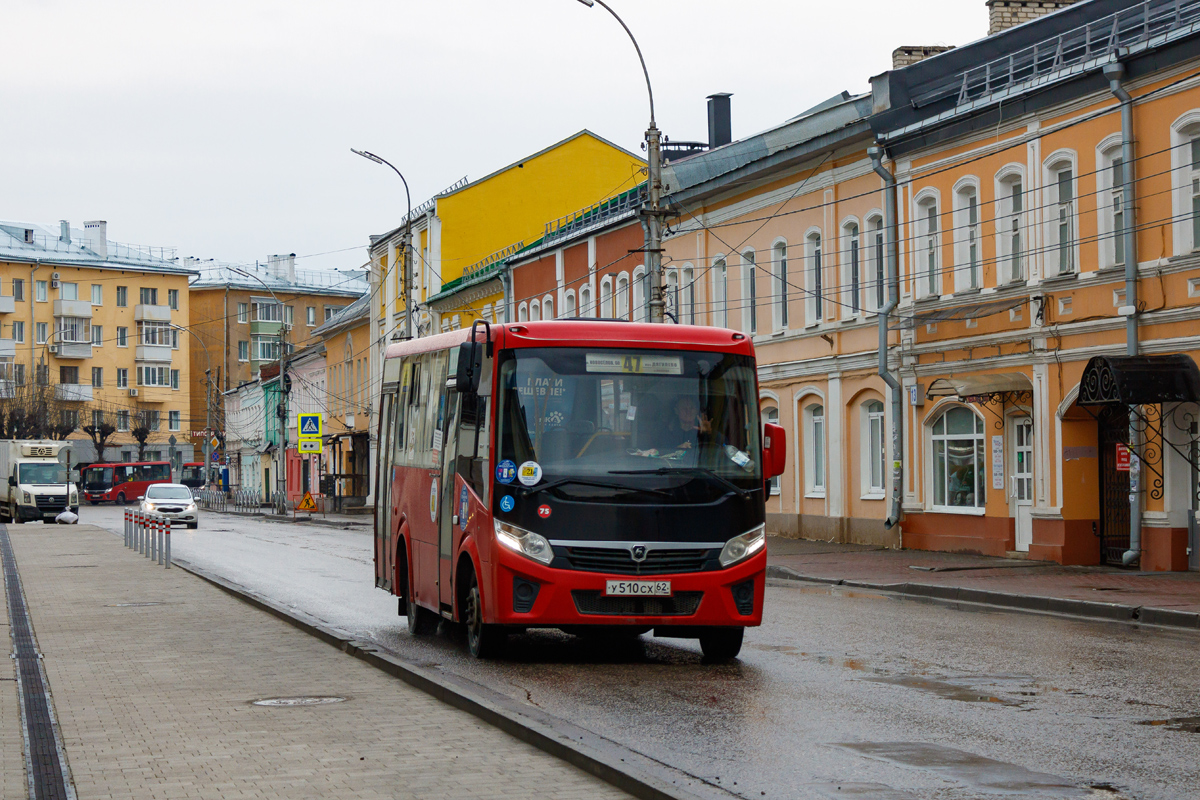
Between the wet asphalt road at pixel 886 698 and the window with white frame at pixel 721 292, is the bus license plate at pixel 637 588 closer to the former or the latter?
the wet asphalt road at pixel 886 698

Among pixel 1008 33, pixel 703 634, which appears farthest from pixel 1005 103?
pixel 703 634

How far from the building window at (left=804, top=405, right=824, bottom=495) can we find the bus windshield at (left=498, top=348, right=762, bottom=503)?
2060 cm

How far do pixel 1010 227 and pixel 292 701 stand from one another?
18698mm

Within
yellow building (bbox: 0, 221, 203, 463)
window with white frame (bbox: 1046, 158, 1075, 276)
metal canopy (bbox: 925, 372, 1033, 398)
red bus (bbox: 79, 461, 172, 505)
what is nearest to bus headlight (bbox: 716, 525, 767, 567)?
window with white frame (bbox: 1046, 158, 1075, 276)

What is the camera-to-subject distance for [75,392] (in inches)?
4205

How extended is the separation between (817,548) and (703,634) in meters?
17.7

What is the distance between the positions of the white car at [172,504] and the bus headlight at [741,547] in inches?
1547

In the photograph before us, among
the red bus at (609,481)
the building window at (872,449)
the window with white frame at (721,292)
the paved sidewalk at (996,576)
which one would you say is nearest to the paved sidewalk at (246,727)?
the red bus at (609,481)

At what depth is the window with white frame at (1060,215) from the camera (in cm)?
2428

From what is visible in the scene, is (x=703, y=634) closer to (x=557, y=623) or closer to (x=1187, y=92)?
(x=557, y=623)

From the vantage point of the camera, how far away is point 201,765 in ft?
26.6

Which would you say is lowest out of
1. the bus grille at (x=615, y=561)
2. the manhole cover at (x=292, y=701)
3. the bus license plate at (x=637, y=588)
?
the manhole cover at (x=292, y=701)

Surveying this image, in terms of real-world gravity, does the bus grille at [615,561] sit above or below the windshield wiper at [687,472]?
below

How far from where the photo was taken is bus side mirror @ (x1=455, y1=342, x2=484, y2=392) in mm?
12469
